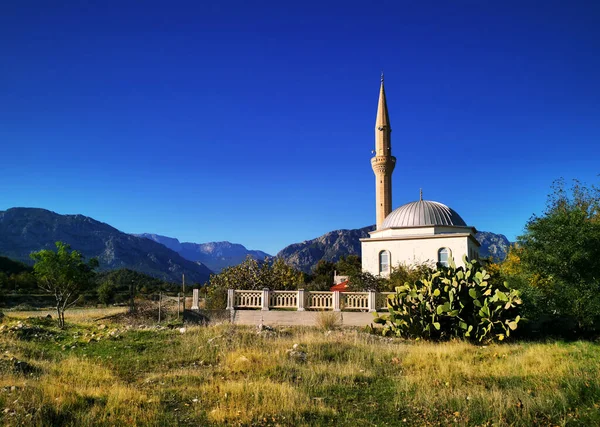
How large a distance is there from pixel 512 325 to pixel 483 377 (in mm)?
4656

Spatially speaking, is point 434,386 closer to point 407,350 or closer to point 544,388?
point 544,388

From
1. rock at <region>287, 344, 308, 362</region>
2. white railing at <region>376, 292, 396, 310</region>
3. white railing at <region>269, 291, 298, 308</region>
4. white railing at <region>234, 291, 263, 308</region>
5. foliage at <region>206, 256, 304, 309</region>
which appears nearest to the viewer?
rock at <region>287, 344, 308, 362</region>

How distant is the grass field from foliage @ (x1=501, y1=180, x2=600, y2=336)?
5.23 ft

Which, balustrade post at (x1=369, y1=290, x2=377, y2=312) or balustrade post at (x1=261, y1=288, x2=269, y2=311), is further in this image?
balustrade post at (x1=261, y1=288, x2=269, y2=311)

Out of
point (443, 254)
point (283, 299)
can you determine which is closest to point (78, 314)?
point (283, 299)

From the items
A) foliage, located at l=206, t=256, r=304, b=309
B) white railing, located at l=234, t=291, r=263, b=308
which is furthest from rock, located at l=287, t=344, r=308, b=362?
foliage, located at l=206, t=256, r=304, b=309

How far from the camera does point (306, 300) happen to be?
1866 centimetres

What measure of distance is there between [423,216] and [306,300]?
45.3ft

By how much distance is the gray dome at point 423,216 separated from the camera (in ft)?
94.9

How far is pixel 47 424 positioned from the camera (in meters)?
5.80

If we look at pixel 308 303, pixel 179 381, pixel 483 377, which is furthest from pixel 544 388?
pixel 308 303

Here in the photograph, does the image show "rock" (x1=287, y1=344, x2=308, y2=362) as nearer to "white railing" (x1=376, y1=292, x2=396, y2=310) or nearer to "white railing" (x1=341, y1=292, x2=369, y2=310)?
"white railing" (x1=341, y1=292, x2=369, y2=310)

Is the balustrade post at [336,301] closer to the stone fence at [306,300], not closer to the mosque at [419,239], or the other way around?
the stone fence at [306,300]

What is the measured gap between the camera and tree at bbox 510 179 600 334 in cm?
1323
